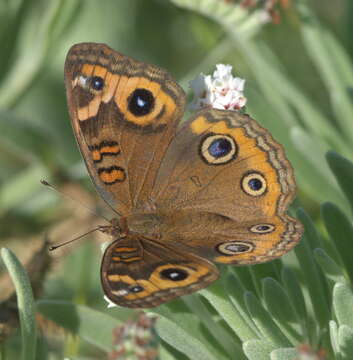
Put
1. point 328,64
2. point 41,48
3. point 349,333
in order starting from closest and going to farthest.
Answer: point 349,333, point 328,64, point 41,48

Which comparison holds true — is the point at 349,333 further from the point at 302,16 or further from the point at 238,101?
the point at 302,16

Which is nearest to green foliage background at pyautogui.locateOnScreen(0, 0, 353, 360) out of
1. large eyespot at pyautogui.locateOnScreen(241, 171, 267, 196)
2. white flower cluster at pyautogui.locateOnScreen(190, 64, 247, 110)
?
large eyespot at pyautogui.locateOnScreen(241, 171, 267, 196)

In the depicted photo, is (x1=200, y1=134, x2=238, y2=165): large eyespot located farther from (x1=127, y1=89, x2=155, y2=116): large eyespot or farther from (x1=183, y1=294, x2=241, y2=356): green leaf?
(x1=183, y1=294, x2=241, y2=356): green leaf

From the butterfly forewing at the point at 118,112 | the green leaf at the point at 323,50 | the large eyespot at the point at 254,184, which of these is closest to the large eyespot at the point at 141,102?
the butterfly forewing at the point at 118,112

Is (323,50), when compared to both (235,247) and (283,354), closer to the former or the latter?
(235,247)

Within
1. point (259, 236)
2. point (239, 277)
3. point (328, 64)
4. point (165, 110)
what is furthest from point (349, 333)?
point (328, 64)

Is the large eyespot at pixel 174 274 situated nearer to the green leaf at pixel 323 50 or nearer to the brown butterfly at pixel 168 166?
the brown butterfly at pixel 168 166
